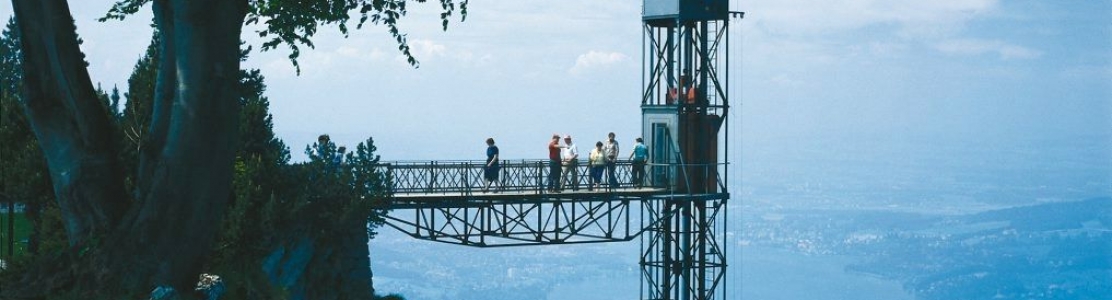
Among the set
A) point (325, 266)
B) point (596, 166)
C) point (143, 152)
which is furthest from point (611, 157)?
point (143, 152)

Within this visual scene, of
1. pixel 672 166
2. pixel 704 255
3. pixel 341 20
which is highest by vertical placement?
pixel 341 20

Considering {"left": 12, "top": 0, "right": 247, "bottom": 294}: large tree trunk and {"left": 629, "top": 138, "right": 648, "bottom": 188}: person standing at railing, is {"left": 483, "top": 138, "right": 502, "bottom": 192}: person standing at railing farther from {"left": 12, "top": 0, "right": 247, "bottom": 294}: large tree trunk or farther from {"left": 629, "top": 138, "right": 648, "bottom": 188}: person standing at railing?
{"left": 12, "top": 0, "right": 247, "bottom": 294}: large tree trunk

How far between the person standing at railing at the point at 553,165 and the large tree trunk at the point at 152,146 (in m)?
15.6

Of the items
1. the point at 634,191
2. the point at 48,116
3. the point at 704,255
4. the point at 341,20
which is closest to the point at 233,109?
the point at 48,116

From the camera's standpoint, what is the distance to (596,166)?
1331 inches

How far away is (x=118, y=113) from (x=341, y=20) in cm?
564

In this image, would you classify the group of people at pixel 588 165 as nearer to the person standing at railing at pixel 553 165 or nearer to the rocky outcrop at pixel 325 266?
the person standing at railing at pixel 553 165

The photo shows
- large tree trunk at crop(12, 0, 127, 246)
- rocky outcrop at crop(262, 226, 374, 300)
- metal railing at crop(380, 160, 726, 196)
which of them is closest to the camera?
large tree trunk at crop(12, 0, 127, 246)

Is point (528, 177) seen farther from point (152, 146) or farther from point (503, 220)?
point (152, 146)

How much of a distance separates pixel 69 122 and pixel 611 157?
58.3ft

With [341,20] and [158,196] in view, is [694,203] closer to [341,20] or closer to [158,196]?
[341,20]

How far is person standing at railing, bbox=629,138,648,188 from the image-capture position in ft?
113

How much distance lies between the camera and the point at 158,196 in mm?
17531

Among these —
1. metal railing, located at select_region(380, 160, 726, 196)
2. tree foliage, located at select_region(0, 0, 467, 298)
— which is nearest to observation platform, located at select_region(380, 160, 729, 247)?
metal railing, located at select_region(380, 160, 726, 196)
